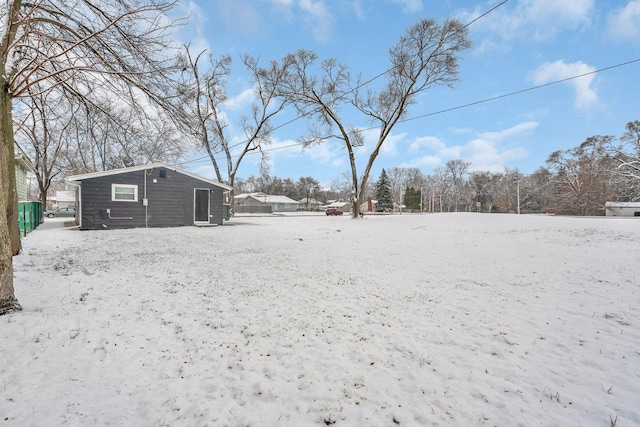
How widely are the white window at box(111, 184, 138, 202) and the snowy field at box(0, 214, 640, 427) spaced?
8495 mm

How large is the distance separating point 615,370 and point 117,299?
227 inches

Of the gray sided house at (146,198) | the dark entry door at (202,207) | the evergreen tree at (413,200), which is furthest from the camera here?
the evergreen tree at (413,200)

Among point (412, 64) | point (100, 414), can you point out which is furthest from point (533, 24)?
point (100, 414)

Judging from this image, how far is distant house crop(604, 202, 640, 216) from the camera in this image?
109 feet

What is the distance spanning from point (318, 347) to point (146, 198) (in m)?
14.4

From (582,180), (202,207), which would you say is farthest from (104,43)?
(582,180)

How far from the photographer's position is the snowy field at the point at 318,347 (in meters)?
2.02

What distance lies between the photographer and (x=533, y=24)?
9.54 m

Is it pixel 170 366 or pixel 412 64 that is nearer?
pixel 170 366

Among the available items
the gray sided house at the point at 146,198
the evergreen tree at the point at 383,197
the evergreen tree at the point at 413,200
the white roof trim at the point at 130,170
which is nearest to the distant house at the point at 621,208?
the evergreen tree at the point at 383,197

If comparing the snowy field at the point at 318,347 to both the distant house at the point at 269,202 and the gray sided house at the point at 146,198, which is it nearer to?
the gray sided house at the point at 146,198

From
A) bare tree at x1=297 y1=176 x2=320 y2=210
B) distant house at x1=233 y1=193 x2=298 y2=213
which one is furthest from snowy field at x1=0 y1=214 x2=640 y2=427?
bare tree at x1=297 y1=176 x2=320 y2=210

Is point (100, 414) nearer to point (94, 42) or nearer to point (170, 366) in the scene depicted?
point (170, 366)

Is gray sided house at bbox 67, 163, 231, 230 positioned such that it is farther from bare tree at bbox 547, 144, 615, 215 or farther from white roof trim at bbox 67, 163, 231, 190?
bare tree at bbox 547, 144, 615, 215
